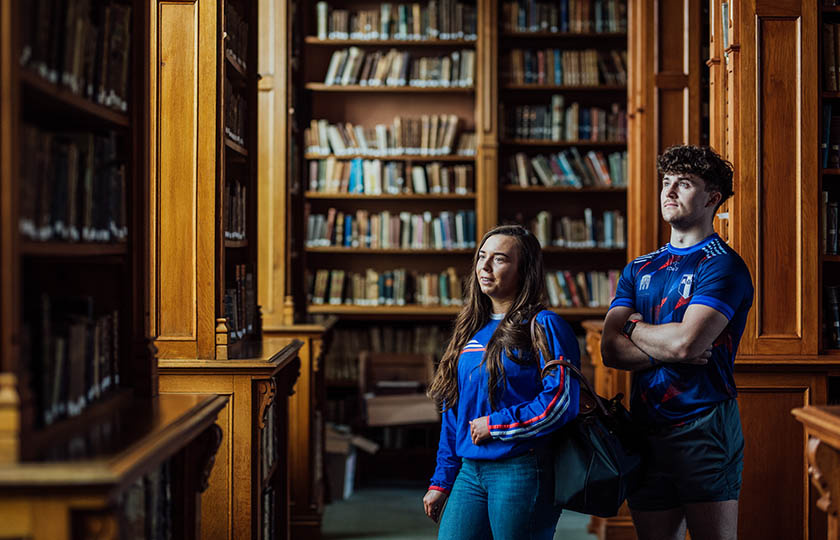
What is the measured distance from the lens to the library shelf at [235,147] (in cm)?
322

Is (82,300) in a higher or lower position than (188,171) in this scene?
lower

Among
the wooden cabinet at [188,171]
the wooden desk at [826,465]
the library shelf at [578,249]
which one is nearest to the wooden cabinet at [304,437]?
the wooden cabinet at [188,171]

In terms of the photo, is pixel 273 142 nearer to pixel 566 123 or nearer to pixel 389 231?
pixel 389 231

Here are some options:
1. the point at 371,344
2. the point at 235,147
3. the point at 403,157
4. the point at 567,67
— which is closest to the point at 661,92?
the point at 567,67

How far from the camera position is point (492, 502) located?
2170 mm

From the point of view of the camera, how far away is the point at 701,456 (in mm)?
2291

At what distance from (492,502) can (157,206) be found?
144cm

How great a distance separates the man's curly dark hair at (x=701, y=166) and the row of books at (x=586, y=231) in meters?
3.55

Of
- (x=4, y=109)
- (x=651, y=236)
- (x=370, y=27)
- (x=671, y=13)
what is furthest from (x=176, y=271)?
(x=370, y=27)

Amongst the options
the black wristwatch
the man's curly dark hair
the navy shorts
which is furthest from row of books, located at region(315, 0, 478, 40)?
the navy shorts

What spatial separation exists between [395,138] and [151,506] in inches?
169

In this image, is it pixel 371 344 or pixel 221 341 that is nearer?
pixel 221 341

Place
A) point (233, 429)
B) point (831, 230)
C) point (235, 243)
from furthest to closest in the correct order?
point (235, 243) < point (831, 230) < point (233, 429)

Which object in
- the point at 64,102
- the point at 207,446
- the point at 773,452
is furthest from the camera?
the point at 773,452
